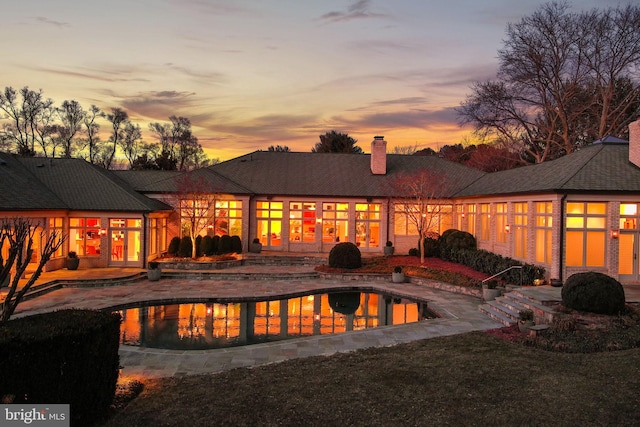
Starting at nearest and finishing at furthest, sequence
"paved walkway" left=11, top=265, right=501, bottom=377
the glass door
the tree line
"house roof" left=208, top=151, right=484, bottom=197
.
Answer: "paved walkway" left=11, top=265, right=501, bottom=377 → the glass door → "house roof" left=208, top=151, right=484, bottom=197 → the tree line

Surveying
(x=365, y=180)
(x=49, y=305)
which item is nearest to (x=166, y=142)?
(x=365, y=180)

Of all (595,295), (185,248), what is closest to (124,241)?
(185,248)

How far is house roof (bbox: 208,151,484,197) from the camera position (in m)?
27.0

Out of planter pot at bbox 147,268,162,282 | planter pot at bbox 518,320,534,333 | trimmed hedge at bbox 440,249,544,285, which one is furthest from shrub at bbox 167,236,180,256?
planter pot at bbox 518,320,534,333

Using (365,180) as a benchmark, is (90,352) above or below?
below

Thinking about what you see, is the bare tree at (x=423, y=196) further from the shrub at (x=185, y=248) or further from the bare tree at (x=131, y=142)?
the bare tree at (x=131, y=142)

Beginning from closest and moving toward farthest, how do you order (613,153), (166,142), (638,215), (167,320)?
(167,320) < (638,215) < (613,153) < (166,142)

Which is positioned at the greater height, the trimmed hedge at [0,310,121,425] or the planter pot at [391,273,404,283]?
the trimmed hedge at [0,310,121,425]

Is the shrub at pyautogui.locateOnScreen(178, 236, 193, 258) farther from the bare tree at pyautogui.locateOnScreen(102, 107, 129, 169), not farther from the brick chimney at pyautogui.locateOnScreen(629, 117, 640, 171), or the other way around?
the bare tree at pyautogui.locateOnScreen(102, 107, 129, 169)

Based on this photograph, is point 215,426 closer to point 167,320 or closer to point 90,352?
point 90,352

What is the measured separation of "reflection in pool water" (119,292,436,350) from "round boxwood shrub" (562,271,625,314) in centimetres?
446

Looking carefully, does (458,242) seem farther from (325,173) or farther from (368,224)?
(325,173)

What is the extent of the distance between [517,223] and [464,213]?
21.6ft

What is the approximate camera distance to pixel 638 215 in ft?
51.2
